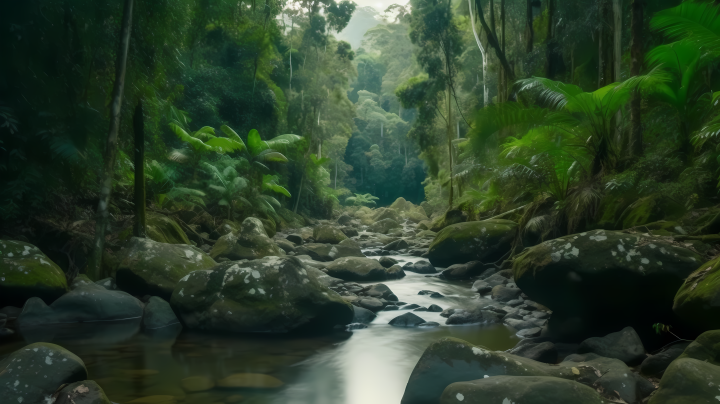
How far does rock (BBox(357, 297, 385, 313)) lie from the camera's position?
7.40 meters

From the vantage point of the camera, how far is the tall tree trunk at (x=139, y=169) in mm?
8602

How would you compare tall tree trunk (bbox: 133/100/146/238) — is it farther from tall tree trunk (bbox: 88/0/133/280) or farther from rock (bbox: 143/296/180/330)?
rock (bbox: 143/296/180/330)

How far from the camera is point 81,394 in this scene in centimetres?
331

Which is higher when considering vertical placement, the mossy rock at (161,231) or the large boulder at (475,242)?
the mossy rock at (161,231)

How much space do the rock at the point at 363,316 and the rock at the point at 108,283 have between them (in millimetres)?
3695

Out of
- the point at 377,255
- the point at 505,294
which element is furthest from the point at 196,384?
the point at 377,255

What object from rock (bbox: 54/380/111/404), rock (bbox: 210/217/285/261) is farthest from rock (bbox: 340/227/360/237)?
rock (bbox: 54/380/111/404)

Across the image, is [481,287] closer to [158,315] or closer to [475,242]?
[475,242]

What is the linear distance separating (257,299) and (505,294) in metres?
4.02

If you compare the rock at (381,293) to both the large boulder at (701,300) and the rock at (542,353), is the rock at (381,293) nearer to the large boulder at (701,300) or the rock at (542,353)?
the rock at (542,353)

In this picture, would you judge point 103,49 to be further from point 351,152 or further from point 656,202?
point 351,152

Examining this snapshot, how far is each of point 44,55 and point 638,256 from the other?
8825mm

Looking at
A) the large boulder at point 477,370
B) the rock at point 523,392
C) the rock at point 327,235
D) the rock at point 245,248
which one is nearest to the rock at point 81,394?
the large boulder at point 477,370

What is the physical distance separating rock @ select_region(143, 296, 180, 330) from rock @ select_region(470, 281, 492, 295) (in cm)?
496
